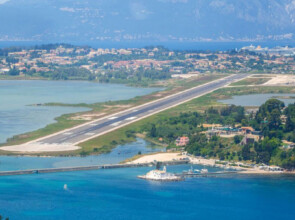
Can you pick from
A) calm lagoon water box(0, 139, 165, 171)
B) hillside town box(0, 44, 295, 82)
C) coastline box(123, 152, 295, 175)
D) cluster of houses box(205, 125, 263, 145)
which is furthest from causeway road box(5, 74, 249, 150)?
hillside town box(0, 44, 295, 82)

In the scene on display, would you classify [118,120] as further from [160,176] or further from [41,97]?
[160,176]

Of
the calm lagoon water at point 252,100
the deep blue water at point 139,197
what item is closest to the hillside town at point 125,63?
the calm lagoon water at point 252,100

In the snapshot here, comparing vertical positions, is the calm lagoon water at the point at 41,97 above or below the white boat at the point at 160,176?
Result: above

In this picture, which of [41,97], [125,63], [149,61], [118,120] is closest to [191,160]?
[118,120]

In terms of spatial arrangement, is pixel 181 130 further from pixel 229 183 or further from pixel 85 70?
pixel 85 70

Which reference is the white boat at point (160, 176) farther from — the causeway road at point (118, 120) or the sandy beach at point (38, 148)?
the causeway road at point (118, 120)

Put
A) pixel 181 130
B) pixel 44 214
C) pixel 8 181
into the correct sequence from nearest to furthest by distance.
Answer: pixel 44 214 < pixel 8 181 < pixel 181 130

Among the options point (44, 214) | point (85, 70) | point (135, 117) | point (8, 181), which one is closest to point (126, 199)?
point (44, 214)
